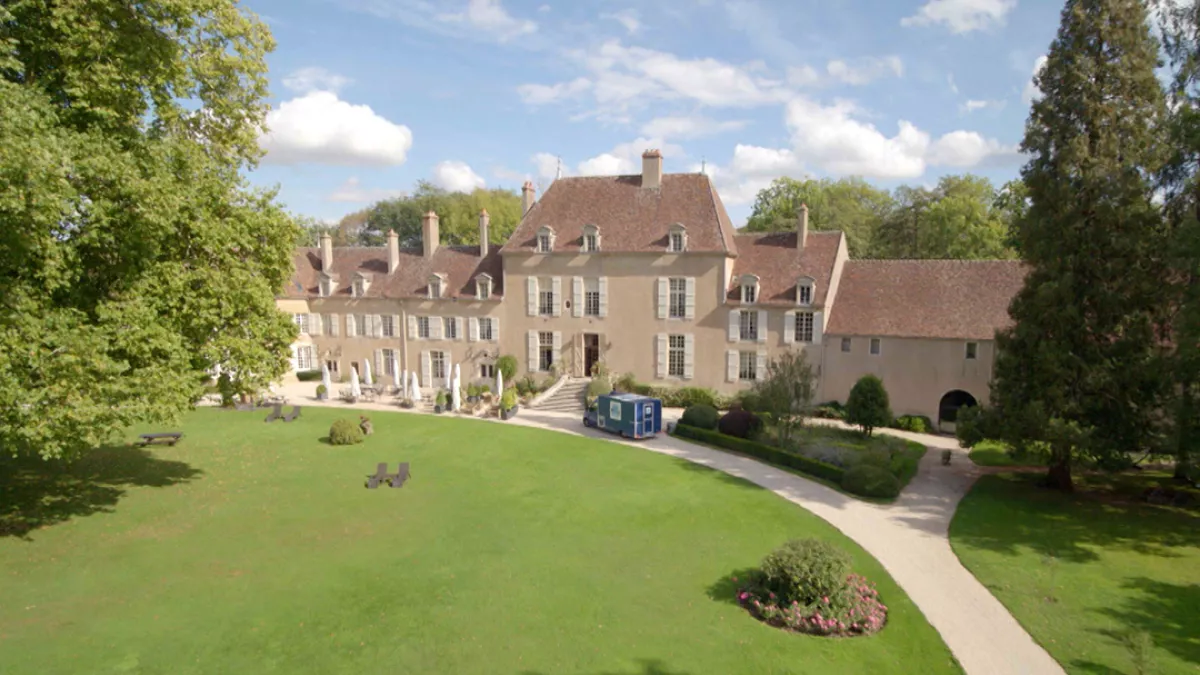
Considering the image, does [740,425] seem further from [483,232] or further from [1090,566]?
[483,232]

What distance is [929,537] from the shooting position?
655 inches

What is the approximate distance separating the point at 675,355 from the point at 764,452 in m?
11.0

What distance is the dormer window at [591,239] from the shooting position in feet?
113

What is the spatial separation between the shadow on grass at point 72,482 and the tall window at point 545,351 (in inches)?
737

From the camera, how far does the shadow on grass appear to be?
16062 millimetres

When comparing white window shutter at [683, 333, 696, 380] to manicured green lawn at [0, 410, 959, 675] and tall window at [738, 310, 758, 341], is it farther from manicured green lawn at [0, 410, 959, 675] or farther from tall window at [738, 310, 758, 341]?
manicured green lawn at [0, 410, 959, 675]

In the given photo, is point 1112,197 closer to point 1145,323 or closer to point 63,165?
point 1145,323

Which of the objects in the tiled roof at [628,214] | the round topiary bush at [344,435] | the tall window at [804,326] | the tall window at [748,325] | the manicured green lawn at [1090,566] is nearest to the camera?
the manicured green lawn at [1090,566]

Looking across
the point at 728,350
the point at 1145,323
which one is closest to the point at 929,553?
the point at 1145,323

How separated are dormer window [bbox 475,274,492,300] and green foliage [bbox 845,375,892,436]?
20518 mm

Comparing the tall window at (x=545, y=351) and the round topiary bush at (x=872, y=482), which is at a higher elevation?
the tall window at (x=545, y=351)

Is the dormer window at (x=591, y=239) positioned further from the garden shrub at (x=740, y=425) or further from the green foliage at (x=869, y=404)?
the green foliage at (x=869, y=404)

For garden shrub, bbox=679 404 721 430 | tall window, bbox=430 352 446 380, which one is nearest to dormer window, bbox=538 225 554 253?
tall window, bbox=430 352 446 380

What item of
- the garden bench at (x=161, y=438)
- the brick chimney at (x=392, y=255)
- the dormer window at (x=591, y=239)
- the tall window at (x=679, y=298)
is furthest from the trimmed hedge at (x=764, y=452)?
the brick chimney at (x=392, y=255)
